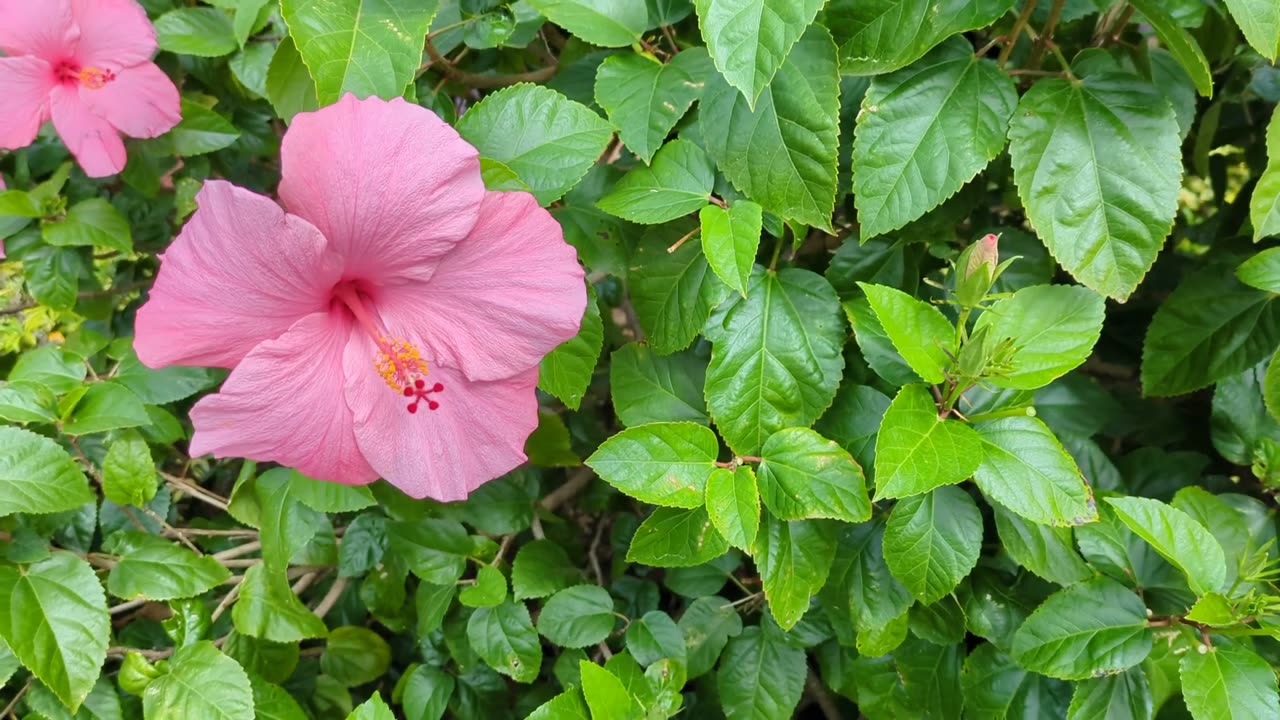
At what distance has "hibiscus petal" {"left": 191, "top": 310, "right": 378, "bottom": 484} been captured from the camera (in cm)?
81

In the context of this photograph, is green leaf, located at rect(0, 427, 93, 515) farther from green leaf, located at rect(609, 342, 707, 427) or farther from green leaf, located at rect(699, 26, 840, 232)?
green leaf, located at rect(699, 26, 840, 232)

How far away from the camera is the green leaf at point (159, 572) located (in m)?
1.16

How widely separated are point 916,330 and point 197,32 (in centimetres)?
104

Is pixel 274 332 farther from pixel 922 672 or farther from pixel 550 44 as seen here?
pixel 922 672

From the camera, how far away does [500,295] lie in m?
0.85

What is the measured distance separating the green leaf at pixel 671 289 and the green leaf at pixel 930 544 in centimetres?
33

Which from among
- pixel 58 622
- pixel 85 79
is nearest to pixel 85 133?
pixel 85 79

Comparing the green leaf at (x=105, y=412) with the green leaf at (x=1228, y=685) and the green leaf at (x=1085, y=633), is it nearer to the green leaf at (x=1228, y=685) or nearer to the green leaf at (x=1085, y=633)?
the green leaf at (x=1085, y=633)

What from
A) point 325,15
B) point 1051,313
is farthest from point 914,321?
point 325,15

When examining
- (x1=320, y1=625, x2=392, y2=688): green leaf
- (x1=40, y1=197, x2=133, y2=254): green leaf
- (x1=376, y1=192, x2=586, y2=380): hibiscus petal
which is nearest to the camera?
(x1=376, y1=192, x2=586, y2=380): hibiscus petal

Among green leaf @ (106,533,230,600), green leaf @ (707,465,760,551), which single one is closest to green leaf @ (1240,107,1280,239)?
green leaf @ (707,465,760,551)

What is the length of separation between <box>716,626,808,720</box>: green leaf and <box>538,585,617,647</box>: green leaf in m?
0.19

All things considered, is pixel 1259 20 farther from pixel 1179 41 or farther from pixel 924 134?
pixel 924 134

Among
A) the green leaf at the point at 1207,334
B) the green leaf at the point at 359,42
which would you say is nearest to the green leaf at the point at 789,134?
the green leaf at the point at 359,42
